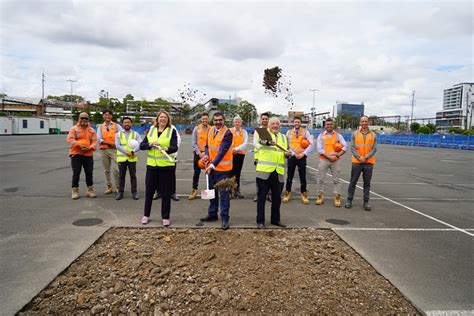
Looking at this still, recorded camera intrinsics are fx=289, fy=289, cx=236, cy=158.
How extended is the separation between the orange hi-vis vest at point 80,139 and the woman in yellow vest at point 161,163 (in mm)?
2613

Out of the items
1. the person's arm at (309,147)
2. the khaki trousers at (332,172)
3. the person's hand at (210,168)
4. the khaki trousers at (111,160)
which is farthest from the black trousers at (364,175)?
the khaki trousers at (111,160)

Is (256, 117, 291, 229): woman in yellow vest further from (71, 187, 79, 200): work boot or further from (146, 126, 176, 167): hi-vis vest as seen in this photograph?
(71, 187, 79, 200): work boot

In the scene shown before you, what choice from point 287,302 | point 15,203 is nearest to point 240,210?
point 287,302

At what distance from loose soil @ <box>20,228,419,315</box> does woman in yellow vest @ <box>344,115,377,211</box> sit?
9.02 feet

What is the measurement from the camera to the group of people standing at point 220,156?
495 cm

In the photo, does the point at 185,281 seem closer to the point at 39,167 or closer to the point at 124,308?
the point at 124,308

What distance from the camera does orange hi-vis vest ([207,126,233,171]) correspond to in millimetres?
4945

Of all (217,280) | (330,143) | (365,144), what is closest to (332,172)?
(330,143)

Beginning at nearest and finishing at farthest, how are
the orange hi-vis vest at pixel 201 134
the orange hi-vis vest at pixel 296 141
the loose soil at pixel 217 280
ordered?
the loose soil at pixel 217 280 < the orange hi-vis vest at pixel 296 141 < the orange hi-vis vest at pixel 201 134

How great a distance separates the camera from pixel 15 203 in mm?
6293

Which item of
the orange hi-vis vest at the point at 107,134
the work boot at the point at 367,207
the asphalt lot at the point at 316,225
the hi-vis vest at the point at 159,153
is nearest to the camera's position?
the asphalt lot at the point at 316,225

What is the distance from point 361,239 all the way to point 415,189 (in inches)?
233

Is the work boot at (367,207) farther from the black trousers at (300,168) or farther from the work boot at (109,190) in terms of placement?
the work boot at (109,190)

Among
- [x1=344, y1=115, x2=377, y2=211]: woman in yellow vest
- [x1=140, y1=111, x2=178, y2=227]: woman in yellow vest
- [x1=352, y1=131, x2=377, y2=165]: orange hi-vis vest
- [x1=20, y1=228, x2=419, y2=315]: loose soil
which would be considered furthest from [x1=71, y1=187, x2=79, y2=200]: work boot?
[x1=352, y1=131, x2=377, y2=165]: orange hi-vis vest
